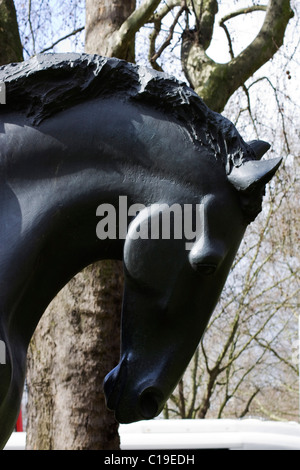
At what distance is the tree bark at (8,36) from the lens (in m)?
5.48

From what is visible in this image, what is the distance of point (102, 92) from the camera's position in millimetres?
1421

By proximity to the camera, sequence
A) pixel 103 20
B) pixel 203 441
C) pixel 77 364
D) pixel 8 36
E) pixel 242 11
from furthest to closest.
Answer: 1. pixel 242 11
2. pixel 203 441
3. pixel 103 20
4. pixel 8 36
5. pixel 77 364

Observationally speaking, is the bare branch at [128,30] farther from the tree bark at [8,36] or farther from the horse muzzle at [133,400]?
the horse muzzle at [133,400]

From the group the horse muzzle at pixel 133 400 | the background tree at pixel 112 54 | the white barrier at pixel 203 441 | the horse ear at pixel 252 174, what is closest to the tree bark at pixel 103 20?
the background tree at pixel 112 54

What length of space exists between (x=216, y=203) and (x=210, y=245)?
0.27 ft

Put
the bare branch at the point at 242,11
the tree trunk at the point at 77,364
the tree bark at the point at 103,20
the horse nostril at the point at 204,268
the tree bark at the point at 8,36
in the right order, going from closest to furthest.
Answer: the horse nostril at the point at 204,268 < the tree trunk at the point at 77,364 < the tree bark at the point at 8,36 < the tree bark at the point at 103,20 < the bare branch at the point at 242,11

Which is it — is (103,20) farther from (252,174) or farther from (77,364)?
(252,174)

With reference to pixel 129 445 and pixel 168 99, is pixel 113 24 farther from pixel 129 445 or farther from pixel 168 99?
pixel 168 99

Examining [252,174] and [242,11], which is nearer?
[252,174]

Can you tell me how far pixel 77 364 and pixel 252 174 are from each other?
3.77 metres

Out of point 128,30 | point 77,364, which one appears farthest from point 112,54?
point 77,364

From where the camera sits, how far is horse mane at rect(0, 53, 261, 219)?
4.53 feet

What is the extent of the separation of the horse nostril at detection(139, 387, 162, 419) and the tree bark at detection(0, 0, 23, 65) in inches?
180
